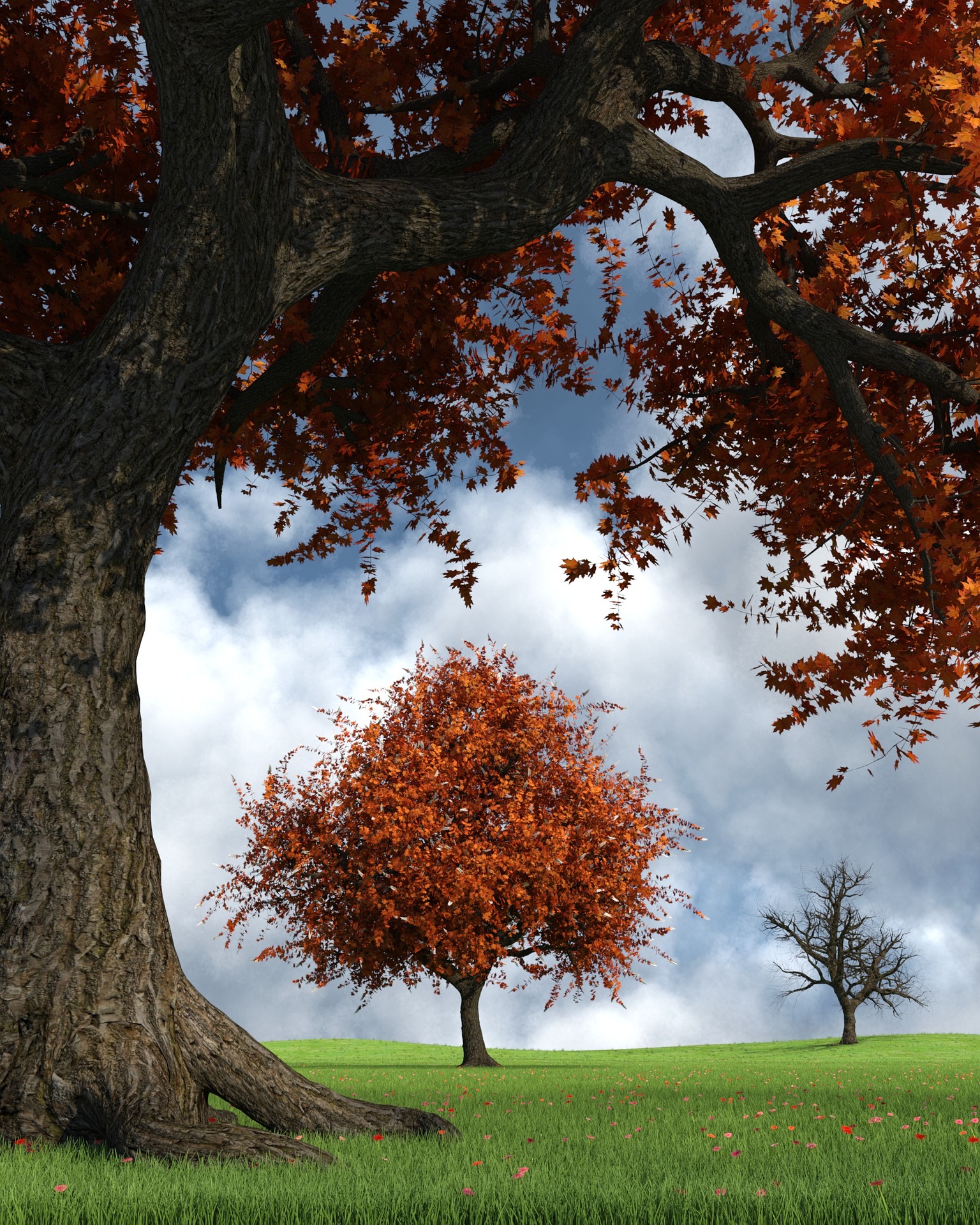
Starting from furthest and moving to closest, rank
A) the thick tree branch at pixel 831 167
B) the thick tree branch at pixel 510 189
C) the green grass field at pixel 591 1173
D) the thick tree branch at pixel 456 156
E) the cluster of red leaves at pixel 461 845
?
the cluster of red leaves at pixel 461 845 → the thick tree branch at pixel 456 156 → the thick tree branch at pixel 831 167 → the thick tree branch at pixel 510 189 → the green grass field at pixel 591 1173

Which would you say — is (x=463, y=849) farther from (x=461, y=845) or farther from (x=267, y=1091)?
(x=267, y=1091)

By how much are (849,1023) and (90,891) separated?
42239 millimetres

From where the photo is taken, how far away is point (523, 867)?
67.3 ft

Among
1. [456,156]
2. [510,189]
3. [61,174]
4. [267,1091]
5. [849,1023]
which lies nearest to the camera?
[267,1091]

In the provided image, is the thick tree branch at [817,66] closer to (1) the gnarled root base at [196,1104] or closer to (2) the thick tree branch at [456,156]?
(2) the thick tree branch at [456,156]

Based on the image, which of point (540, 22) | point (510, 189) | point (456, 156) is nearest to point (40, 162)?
point (456, 156)

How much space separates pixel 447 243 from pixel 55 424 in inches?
130

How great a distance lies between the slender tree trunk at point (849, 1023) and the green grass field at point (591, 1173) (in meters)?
33.9

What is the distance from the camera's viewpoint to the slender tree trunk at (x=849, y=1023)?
3972 centimetres

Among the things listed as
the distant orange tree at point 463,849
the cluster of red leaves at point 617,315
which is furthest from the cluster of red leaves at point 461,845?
the cluster of red leaves at point 617,315

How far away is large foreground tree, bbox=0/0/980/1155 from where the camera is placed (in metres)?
6.00

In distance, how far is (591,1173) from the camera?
4664 millimetres

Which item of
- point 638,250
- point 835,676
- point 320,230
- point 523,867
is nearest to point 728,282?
point 638,250

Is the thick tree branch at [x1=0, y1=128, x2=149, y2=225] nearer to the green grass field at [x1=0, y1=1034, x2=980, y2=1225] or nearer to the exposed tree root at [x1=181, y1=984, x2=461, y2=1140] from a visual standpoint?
the exposed tree root at [x1=181, y1=984, x2=461, y2=1140]
